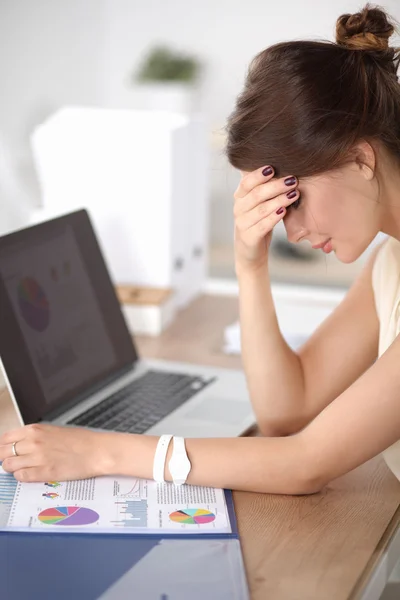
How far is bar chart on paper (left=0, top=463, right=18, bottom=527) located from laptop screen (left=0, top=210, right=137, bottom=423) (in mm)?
164

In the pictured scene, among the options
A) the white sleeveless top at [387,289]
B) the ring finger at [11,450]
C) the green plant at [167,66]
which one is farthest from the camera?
the green plant at [167,66]

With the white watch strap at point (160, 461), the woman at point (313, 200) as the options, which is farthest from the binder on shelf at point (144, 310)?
the white watch strap at point (160, 461)

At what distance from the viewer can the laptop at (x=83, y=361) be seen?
1321 mm

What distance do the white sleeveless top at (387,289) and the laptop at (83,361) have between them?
0.83 ft

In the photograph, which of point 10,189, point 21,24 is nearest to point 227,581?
point 10,189

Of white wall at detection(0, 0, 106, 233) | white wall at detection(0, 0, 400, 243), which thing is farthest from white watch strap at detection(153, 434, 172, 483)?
white wall at detection(0, 0, 400, 243)

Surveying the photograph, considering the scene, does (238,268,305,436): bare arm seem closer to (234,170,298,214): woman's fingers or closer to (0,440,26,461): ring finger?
(234,170,298,214): woman's fingers

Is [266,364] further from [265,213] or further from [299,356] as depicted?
[265,213]

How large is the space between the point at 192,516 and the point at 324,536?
0.15m


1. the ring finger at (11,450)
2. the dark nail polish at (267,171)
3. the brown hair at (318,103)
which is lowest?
the ring finger at (11,450)

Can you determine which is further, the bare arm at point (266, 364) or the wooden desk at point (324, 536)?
the bare arm at point (266, 364)

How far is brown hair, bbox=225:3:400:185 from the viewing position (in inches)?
43.6

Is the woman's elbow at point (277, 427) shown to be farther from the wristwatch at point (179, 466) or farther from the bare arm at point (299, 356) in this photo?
the wristwatch at point (179, 466)

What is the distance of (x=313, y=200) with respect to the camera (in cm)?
116
